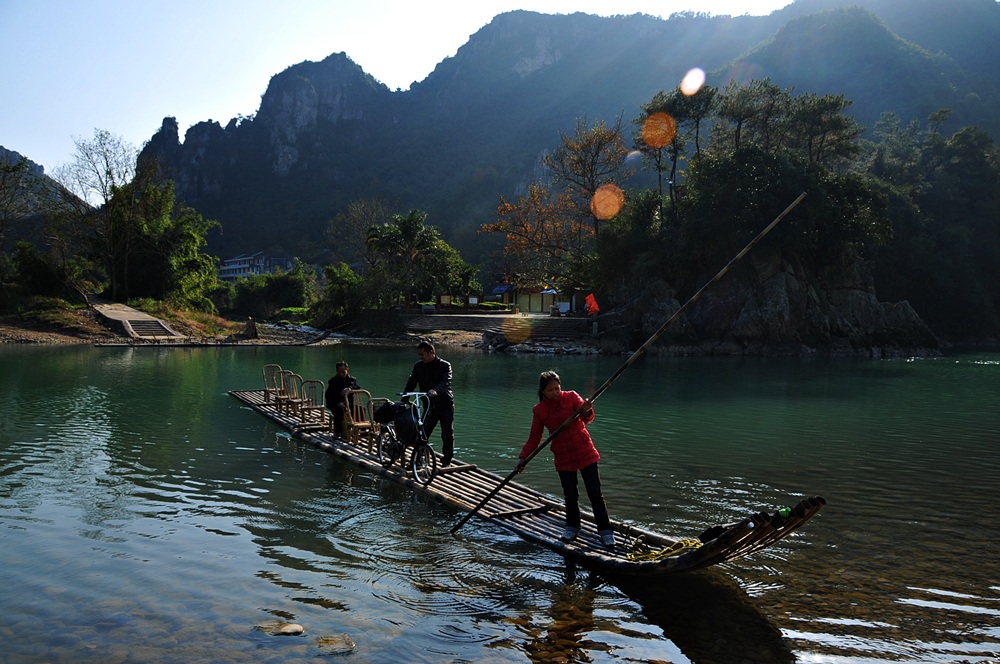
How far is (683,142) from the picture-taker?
52.9 m

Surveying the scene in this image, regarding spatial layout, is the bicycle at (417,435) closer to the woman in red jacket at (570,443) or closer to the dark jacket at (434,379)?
the dark jacket at (434,379)

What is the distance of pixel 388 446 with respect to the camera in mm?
10680

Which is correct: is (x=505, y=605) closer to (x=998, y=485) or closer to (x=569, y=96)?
(x=998, y=485)

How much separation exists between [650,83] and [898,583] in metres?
179

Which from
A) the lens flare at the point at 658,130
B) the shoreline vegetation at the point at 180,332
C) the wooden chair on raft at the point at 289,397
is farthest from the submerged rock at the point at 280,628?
the lens flare at the point at 658,130

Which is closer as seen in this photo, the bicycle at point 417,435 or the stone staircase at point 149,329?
the bicycle at point 417,435

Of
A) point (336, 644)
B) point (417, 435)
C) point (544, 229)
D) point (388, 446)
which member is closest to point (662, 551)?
point (336, 644)

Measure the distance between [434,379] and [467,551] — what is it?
3310mm

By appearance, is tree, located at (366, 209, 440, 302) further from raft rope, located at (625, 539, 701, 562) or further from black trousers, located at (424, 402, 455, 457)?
raft rope, located at (625, 539, 701, 562)

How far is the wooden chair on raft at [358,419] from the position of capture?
11987mm

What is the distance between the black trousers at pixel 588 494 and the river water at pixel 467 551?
20.0 inches

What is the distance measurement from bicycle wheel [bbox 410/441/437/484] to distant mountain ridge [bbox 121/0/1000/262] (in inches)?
3929

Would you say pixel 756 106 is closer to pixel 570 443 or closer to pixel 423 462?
pixel 423 462

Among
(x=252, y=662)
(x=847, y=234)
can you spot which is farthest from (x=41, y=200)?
(x=847, y=234)
